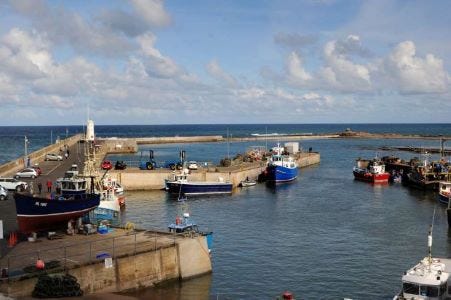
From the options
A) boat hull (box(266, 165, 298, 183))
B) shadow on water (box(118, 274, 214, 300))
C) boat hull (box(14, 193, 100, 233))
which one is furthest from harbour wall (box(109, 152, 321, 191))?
shadow on water (box(118, 274, 214, 300))

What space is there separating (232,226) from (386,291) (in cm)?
2113

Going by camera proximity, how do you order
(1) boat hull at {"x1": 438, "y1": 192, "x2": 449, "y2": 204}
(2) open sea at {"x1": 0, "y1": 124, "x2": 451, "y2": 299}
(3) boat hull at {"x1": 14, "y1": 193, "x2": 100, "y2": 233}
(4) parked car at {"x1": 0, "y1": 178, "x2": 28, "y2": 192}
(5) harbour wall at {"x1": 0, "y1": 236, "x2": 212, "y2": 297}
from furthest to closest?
(1) boat hull at {"x1": 438, "y1": 192, "x2": 449, "y2": 204}
(4) parked car at {"x1": 0, "y1": 178, "x2": 28, "y2": 192}
(3) boat hull at {"x1": 14, "y1": 193, "x2": 100, "y2": 233}
(2) open sea at {"x1": 0, "y1": 124, "x2": 451, "y2": 299}
(5) harbour wall at {"x1": 0, "y1": 236, "x2": 212, "y2": 297}

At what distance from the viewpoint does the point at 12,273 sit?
2738 cm

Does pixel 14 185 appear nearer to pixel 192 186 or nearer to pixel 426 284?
pixel 192 186

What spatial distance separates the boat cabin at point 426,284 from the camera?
2808 cm

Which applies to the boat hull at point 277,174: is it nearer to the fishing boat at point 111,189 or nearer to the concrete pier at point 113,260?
the fishing boat at point 111,189

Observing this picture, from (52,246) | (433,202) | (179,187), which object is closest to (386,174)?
(433,202)

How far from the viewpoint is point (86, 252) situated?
105 ft

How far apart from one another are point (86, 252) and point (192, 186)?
43.3 metres

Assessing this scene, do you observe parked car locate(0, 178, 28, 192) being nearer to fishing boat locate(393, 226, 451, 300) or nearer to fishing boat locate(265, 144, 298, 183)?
fishing boat locate(393, 226, 451, 300)

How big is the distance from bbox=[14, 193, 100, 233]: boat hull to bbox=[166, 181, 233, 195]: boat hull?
36.2 m

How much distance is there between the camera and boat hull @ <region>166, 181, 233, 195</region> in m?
74.3

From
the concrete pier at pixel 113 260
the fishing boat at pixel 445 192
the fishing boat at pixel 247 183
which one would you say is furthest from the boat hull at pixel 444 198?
the concrete pier at pixel 113 260

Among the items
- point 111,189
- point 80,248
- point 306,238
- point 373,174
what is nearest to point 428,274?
point 80,248
